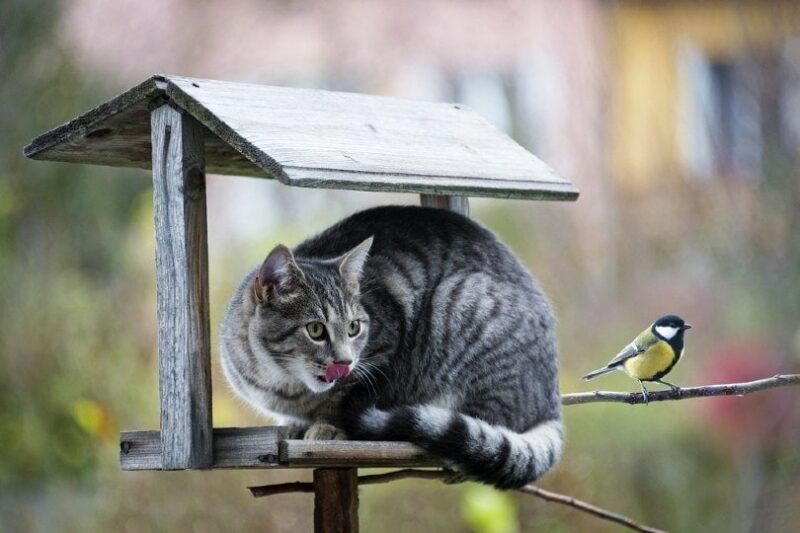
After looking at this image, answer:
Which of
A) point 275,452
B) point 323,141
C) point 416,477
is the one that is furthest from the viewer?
point 416,477

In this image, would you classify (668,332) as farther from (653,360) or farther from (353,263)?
(353,263)

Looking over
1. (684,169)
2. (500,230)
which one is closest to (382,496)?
(500,230)

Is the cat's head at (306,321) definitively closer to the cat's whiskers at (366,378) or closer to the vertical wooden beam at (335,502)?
the cat's whiskers at (366,378)

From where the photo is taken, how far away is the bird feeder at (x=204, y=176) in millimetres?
2123

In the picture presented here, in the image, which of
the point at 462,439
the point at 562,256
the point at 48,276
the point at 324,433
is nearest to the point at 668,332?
the point at 462,439

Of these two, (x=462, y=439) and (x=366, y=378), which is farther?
(x=366, y=378)

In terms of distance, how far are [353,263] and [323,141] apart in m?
0.30

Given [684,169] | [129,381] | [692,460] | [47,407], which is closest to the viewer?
[47,407]

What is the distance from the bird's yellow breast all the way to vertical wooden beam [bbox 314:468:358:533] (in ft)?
2.08

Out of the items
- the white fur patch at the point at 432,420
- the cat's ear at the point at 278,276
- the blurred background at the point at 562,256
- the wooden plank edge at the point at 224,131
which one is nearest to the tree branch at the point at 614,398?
the white fur patch at the point at 432,420

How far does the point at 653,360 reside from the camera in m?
2.39

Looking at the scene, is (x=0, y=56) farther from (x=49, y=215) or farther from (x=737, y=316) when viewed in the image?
(x=737, y=316)

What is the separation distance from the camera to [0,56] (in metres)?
5.30

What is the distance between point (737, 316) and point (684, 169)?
Result: 3.09 ft
